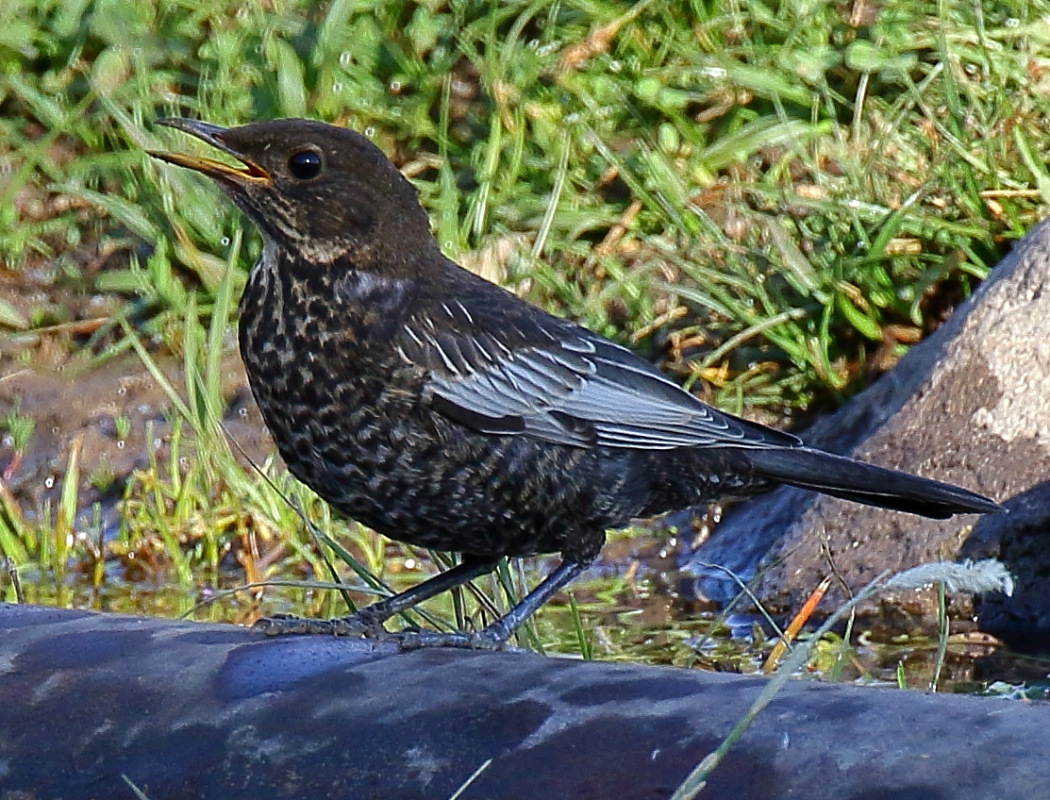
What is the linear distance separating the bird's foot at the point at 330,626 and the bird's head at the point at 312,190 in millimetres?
732

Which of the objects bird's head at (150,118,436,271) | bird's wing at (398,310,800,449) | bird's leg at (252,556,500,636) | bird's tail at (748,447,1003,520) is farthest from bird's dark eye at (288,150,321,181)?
bird's tail at (748,447,1003,520)

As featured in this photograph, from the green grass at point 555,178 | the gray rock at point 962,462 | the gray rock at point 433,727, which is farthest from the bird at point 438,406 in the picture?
the green grass at point 555,178

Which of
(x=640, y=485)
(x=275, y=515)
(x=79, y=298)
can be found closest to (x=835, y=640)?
(x=640, y=485)

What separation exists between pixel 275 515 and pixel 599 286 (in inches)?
61.7

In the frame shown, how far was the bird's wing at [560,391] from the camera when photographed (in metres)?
3.96

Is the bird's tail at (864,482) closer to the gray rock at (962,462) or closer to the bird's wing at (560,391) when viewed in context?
the bird's wing at (560,391)

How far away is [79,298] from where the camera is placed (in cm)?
732

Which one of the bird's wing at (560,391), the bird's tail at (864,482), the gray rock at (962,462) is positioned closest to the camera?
the bird's wing at (560,391)

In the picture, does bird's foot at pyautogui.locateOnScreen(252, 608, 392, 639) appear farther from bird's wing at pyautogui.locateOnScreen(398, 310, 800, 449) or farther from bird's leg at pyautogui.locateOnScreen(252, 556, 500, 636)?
bird's wing at pyautogui.locateOnScreen(398, 310, 800, 449)

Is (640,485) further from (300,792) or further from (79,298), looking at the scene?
(79,298)

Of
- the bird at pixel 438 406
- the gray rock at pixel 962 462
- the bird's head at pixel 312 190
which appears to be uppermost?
the bird's head at pixel 312 190

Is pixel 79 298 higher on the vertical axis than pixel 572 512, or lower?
→ higher

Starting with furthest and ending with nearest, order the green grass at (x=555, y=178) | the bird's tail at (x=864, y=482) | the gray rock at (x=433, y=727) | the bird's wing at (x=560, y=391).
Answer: the green grass at (x=555, y=178)
the bird's tail at (x=864, y=482)
the bird's wing at (x=560, y=391)
the gray rock at (x=433, y=727)

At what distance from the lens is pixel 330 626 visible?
374cm
